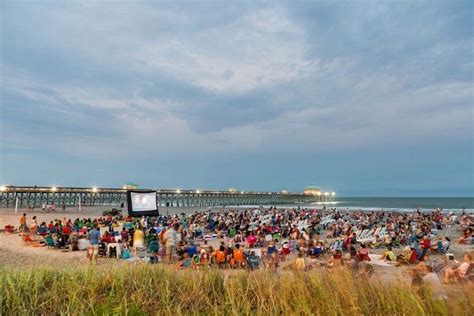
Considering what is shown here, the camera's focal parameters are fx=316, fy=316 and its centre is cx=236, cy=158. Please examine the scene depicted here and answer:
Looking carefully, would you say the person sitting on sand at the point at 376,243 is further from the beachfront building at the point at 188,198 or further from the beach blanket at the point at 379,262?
the beachfront building at the point at 188,198

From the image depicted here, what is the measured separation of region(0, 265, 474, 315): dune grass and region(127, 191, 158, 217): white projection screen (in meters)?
14.9

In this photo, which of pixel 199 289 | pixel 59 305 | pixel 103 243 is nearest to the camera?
pixel 59 305

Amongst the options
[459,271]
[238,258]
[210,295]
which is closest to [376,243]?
[459,271]

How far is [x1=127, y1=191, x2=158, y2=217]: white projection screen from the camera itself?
19578 mm

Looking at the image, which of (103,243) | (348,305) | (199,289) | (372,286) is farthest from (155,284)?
(103,243)

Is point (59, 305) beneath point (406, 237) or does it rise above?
above

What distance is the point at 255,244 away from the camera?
45.7ft

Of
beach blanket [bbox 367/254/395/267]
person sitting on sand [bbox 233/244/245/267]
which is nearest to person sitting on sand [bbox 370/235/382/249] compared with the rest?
beach blanket [bbox 367/254/395/267]

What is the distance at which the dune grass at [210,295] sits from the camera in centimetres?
367

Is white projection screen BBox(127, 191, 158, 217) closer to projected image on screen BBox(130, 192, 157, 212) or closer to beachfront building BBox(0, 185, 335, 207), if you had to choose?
projected image on screen BBox(130, 192, 157, 212)

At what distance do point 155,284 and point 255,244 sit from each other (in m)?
9.68

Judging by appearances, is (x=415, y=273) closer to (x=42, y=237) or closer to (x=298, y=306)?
(x=298, y=306)

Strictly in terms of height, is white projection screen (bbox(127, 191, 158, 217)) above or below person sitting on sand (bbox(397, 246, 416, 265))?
above

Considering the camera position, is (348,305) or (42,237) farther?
(42,237)
